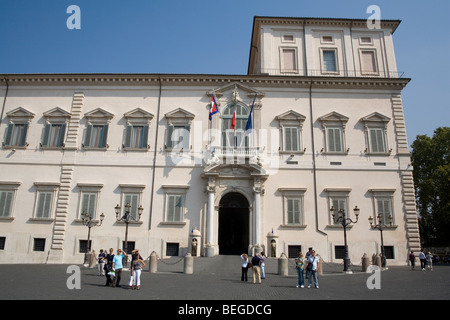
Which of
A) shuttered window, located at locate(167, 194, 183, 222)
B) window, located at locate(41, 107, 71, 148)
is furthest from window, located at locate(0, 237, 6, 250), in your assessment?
shuttered window, located at locate(167, 194, 183, 222)

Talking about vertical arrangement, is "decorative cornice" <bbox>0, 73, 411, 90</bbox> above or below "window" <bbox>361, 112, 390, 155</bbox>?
above

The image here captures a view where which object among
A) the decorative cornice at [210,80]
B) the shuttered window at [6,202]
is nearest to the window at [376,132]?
the decorative cornice at [210,80]

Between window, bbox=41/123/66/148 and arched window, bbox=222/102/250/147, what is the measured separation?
40.7ft

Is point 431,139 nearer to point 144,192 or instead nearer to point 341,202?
point 341,202

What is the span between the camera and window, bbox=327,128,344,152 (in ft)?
82.0

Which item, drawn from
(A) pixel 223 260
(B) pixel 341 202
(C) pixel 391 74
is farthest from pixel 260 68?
(A) pixel 223 260

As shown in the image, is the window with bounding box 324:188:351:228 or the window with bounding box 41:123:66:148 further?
the window with bounding box 41:123:66:148

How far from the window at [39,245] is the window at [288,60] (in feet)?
73.1

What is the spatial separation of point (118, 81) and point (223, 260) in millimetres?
16082

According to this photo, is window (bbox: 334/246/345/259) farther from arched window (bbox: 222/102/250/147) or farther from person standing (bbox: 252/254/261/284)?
person standing (bbox: 252/254/261/284)

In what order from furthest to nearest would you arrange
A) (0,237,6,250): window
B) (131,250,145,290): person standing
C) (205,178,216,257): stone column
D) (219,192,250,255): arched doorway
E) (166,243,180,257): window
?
(219,192,250,255): arched doorway, (0,237,6,250): window, (166,243,180,257): window, (205,178,216,257): stone column, (131,250,145,290): person standing

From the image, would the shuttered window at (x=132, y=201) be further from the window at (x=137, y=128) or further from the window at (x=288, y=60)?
the window at (x=288, y=60)

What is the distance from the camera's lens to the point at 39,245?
23359 mm

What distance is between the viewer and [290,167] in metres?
24.5
